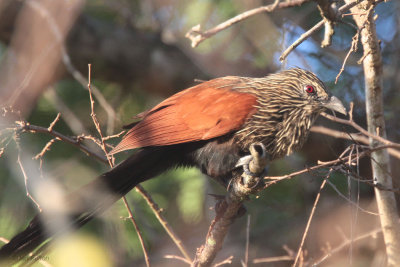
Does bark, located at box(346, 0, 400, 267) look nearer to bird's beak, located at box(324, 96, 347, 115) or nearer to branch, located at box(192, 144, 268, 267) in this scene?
bird's beak, located at box(324, 96, 347, 115)

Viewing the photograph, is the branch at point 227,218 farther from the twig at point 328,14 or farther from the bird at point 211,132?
the twig at point 328,14

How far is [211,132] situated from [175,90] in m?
2.44

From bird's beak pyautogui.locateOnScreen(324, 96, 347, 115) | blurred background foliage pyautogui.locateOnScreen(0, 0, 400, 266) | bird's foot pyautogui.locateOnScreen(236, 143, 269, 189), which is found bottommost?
blurred background foliage pyautogui.locateOnScreen(0, 0, 400, 266)

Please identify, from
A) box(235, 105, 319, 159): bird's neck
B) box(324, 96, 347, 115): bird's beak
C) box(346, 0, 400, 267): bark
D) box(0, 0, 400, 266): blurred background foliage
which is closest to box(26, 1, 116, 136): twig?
box(0, 0, 400, 266): blurred background foliage

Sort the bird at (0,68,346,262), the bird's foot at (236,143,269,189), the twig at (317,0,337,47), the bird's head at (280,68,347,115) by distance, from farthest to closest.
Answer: the bird's head at (280,68,347,115) → the bird at (0,68,346,262) → the bird's foot at (236,143,269,189) → the twig at (317,0,337,47)

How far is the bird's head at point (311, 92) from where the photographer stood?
2996mm

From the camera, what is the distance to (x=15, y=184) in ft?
13.6

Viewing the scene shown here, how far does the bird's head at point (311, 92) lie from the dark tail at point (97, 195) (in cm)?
87

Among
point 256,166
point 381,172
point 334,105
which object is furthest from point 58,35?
point 381,172

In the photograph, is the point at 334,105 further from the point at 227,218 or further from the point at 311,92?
the point at 227,218

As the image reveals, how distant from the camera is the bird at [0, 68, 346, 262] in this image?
2719mm

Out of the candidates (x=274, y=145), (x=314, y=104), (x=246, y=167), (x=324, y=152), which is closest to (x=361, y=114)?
(x=324, y=152)

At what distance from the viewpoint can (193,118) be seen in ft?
9.45

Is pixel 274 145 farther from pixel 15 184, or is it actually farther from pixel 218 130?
pixel 15 184
